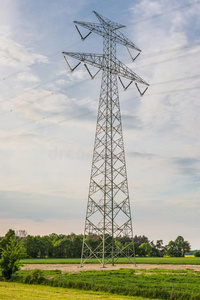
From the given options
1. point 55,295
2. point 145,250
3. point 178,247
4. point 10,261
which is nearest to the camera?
point 55,295

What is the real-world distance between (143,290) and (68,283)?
7.70m

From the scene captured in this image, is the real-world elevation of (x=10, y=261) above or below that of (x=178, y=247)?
below

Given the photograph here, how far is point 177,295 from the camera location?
22.2 metres

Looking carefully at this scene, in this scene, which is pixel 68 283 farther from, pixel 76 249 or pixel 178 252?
pixel 178 252

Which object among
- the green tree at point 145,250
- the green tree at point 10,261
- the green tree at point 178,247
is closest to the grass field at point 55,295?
the green tree at point 10,261

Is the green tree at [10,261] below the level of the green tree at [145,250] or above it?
below

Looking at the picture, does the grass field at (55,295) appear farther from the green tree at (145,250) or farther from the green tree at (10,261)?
the green tree at (145,250)

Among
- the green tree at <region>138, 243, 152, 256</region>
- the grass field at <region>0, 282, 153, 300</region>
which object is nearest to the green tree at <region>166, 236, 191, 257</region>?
the green tree at <region>138, 243, 152, 256</region>

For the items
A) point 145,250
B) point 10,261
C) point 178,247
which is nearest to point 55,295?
point 10,261

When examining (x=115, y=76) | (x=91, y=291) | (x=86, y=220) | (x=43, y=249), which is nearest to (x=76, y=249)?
(x=43, y=249)

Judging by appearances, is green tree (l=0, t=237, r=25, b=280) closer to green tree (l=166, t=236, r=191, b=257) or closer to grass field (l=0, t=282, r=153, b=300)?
Result: grass field (l=0, t=282, r=153, b=300)

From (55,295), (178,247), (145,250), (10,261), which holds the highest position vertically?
(178,247)

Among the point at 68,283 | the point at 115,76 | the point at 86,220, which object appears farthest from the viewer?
the point at 115,76

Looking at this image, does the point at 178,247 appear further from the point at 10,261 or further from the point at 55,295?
the point at 55,295
